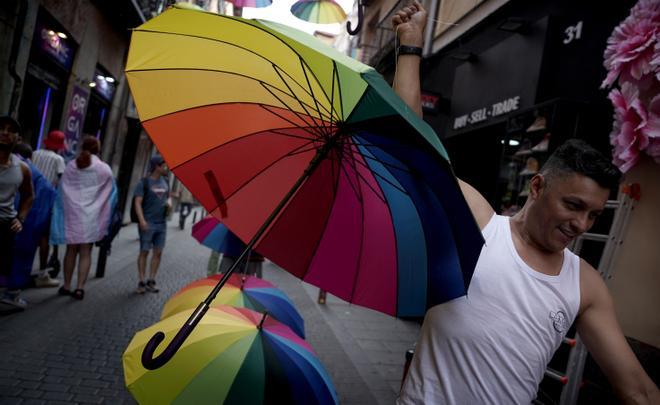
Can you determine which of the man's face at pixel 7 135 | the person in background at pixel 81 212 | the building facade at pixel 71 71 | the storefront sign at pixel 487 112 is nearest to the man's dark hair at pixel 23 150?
the person in background at pixel 81 212

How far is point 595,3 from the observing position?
17.9ft

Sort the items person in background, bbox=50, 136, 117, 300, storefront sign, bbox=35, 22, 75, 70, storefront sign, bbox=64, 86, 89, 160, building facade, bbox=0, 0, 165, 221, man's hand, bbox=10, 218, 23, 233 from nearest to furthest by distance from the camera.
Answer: man's hand, bbox=10, 218, 23, 233 < person in background, bbox=50, 136, 117, 300 < building facade, bbox=0, 0, 165, 221 < storefront sign, bbox=35, 22, 75, 70 < storefront sign, bbox=64, 86, 89, 160

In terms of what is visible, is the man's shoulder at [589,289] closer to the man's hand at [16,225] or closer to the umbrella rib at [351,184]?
the umbrella rib at [351,184]

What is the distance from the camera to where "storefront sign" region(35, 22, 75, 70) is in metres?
8.50

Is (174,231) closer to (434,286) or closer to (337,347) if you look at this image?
(337,347)

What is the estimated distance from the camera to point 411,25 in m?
1.83

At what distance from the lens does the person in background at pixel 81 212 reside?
19.4ft

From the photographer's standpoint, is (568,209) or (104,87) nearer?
(568,209)

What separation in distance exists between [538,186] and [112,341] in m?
4.53

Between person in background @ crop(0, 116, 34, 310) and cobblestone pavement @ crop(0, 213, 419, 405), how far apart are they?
0.37 m

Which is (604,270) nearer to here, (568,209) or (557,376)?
(557,376)

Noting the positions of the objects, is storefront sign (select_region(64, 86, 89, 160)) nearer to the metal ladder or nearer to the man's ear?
the metal ladder

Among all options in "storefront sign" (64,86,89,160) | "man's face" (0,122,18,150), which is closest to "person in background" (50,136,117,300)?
"man's face" (0,122,18,150)

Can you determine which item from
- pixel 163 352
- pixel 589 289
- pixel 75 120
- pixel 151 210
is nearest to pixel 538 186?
pixel 589 289
